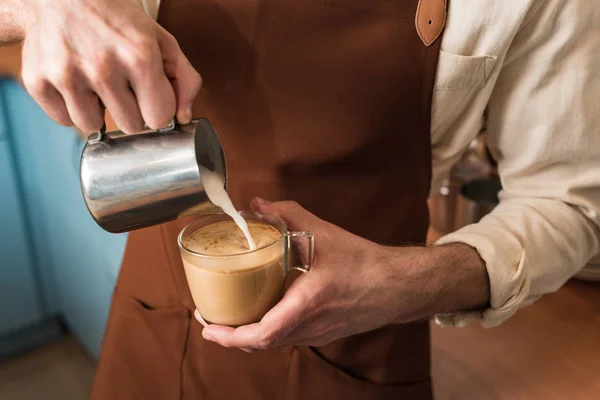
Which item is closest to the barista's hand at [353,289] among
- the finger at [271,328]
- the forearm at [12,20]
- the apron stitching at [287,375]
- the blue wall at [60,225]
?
the finger at [271,328]

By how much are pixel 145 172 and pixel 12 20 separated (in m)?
0.27

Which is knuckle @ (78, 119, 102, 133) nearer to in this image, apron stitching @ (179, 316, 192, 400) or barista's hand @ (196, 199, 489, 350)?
barista's hand @ (196, 199, 489, 350)

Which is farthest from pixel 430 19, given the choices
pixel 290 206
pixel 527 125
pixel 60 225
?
pixel 60 225

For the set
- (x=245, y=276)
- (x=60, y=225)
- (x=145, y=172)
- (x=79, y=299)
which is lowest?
(x=79, y=299)

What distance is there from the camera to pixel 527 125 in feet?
2.55

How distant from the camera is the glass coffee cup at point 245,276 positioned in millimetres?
627

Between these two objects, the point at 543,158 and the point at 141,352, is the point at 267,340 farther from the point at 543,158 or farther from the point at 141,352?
the point at 543,158

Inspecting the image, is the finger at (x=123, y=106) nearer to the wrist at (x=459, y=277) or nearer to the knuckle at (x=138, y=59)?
the knuckle at (x=138, y=59)

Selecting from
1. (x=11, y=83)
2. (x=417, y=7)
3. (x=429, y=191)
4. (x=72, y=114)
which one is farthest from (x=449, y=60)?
(x=11, y=83)

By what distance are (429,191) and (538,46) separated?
267 millimetres

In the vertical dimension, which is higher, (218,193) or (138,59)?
(138,59)

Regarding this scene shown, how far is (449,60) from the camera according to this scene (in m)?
0.74

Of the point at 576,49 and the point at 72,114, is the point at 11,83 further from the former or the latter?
the point at 576,49

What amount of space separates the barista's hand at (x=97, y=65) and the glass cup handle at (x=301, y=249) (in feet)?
0.61
